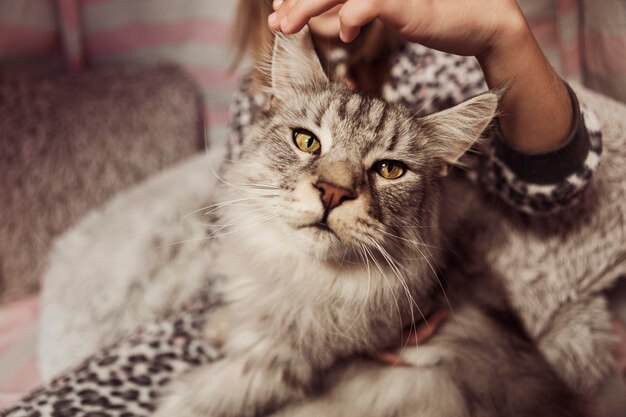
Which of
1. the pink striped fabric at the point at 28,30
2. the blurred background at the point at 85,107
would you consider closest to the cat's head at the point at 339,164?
the blurred background at the point at 85,107

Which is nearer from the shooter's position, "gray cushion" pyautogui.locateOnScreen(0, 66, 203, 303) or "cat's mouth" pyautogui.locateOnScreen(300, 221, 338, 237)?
"cat's mouth" pyautogui.locateOnScreen(300, 221, 338, 237)

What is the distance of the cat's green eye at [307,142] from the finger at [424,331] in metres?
0.44

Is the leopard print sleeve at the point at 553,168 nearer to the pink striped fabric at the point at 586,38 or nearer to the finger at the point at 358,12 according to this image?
the pink striped fabric at the point at 586,38

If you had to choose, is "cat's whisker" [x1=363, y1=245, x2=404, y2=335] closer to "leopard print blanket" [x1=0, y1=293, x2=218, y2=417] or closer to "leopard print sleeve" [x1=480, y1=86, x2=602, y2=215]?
"leopard print sleeve" [x1=480, y1=86, x2=602, y2=215]

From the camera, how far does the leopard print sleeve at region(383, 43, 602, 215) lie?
99 cm

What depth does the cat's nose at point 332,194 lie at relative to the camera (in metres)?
0.82

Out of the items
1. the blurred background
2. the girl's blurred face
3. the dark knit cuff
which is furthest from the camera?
the blurred background

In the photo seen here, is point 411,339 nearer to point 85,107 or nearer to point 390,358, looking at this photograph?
point 390,358

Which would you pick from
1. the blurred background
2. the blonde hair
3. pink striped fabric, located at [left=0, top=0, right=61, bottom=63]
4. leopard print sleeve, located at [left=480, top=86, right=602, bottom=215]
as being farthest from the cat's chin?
pink striped fabric, located at [left=0, top=0, right=61, bottom=63]

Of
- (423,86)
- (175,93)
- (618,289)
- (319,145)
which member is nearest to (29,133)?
(175,93)

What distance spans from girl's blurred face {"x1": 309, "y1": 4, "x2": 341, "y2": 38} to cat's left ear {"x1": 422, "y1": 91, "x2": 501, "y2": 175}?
327 mm

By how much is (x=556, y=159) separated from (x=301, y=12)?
23.4 inches

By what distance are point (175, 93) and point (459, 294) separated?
49.9 inches

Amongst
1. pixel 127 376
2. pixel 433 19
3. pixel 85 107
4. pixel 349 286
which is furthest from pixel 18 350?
pixel 433 19
